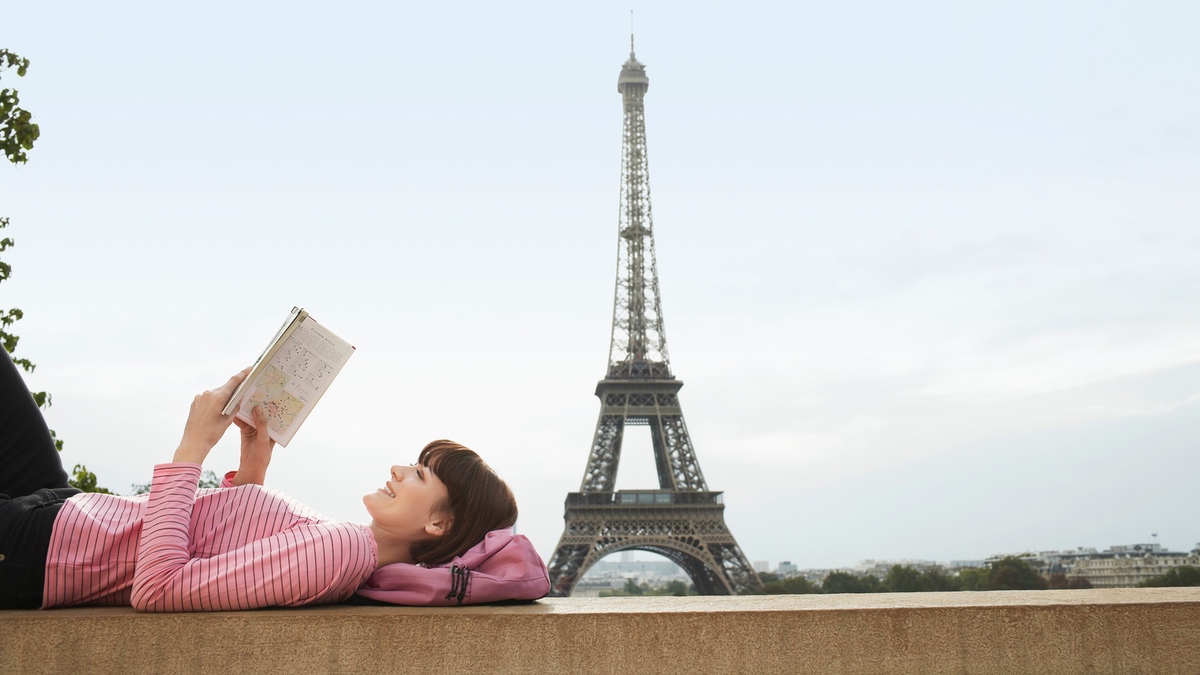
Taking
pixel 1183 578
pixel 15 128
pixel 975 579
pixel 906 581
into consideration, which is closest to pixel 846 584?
pixel 975 579

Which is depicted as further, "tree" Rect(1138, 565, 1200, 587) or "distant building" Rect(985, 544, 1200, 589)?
"distant building" Rect(985, 544, 1200, 589)

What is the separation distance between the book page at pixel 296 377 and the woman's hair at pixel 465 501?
533mm

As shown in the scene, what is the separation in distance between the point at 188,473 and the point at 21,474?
0.75m

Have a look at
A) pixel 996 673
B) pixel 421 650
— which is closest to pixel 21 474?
pixel 421 650

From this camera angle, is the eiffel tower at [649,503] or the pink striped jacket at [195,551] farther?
the eiffel tower at [649,503]

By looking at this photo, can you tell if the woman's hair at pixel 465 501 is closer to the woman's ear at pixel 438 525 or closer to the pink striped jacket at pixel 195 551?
the woman's ear at pixel 438 525

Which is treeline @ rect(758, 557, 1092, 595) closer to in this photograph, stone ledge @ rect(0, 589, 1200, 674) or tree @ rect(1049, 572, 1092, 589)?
tree @ rect(1049, 572, 1092, 589)

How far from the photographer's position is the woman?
3139 mm

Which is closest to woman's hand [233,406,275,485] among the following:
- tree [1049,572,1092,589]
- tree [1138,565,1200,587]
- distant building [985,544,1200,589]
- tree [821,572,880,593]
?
tree [1138,565,1200,587]

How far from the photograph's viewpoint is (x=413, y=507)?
11.4ft

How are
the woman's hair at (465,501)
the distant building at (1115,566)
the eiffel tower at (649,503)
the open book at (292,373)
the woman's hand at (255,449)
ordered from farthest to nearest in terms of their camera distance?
the distant building at (1115,566) < the eiffel tower at (649,503) < the woman's hand at (255,449) < the open book at (292,373) < the woman's hair at (465,501)

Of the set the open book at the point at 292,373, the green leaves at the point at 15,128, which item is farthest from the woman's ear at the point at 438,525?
the green leaves at the point at 15,128

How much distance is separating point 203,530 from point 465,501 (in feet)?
2.86

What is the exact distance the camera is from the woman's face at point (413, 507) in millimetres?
3467
